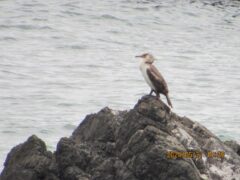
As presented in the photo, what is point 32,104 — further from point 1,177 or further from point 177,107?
point 1,177

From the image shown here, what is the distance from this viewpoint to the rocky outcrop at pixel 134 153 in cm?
1064

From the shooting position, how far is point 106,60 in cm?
2708

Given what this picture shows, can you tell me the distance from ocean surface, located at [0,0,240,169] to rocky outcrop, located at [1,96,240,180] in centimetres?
529

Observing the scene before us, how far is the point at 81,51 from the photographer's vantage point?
2823 cm

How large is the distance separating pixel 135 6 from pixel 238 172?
21.5m

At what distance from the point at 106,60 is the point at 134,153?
16.4 m

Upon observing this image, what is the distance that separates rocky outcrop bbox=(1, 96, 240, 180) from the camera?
34.9ft

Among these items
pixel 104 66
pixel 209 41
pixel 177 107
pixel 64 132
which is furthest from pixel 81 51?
pixel 64 132

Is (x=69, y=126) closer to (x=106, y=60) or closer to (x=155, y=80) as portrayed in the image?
(x=106, y=60)

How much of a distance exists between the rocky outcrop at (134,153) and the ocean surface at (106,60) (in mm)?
5292
